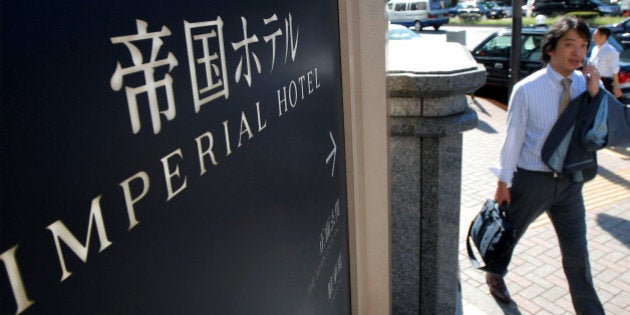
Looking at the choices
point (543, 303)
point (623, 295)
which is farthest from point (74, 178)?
point (623, 295)

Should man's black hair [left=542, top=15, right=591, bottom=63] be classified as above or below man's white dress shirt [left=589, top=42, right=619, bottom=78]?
above

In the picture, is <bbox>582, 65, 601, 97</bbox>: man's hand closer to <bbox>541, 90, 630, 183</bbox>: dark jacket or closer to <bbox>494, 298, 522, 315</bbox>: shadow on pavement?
<bbox>541, 90, 630, 183</bbox>: dark jacket

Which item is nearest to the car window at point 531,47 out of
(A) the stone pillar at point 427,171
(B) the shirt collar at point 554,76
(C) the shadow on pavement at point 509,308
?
(C) the shadow on pavement at point 509,308

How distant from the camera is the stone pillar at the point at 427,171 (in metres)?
2.73

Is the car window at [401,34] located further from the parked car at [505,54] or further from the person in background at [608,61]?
the person in background at [608,61]

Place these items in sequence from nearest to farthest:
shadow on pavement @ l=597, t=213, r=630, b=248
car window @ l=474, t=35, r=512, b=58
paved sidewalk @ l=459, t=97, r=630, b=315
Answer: paved sidewalk @ l=459, t=97, r=630, b=315 < shadow on pavement @ l=597, t=213, r=630, b=248 < car window @ l=474, t=35, r=512, b=58

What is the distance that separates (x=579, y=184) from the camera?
3.43 m

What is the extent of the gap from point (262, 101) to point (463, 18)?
45.1 meters

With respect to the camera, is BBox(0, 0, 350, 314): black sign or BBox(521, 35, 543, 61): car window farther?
BBox(521, 35, 543, 61): car window

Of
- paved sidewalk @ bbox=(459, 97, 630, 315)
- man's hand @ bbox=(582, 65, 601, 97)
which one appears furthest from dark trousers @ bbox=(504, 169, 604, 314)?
paved sidewalk @ bbox=(459, 97, 630, 315)

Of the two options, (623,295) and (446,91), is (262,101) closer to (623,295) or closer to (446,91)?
(446,91)

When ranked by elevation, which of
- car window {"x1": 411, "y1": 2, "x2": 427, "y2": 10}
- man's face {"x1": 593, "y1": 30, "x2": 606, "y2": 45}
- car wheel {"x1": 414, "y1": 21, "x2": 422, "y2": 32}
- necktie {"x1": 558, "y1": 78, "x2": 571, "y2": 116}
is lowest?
car wheel {"x1": 414, "y1": 21, "x2": 422, "y2": 32}

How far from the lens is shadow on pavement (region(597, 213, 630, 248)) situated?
17.4ft

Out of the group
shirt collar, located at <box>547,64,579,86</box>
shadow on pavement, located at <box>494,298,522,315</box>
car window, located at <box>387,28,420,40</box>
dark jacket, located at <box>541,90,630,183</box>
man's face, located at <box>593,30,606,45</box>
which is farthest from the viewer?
car window, located at <box>387,28,420,40</box>
